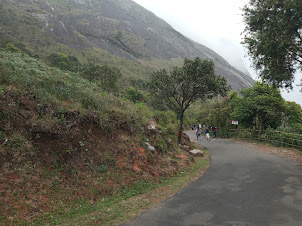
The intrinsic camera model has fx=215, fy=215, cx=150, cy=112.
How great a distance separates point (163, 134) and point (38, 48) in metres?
64.9

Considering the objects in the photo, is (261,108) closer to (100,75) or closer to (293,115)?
(293,115)

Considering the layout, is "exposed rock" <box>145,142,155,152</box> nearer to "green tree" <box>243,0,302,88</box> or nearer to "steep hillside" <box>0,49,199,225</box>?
"steep hillside" <box>0,49,199,225</box>

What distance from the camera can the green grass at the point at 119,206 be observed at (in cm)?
496

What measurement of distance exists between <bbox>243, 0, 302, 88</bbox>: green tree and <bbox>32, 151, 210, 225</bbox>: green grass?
738 cm

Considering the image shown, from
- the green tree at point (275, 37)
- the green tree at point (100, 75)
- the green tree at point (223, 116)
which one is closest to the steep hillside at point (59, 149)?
the green tree at point (275, 37)

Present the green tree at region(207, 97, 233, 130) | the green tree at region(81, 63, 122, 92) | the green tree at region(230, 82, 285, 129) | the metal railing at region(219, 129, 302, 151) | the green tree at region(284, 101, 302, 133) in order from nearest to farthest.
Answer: the metal railing at region(219, 129, 302, 151)
the green tree at region(230, 82, 285, 129)
the green tree at region(284, 101, 302, 133)
the green tree at region(81, 63, 122, 92)
the green tree at region(207, 97, 233, 130)

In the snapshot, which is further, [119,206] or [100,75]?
[100,75]

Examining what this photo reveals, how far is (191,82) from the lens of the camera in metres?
17.1

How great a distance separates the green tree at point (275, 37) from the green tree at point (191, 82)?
4.52 metres

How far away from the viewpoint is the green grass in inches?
195

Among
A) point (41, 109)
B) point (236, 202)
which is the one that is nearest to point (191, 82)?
point (236, 202)

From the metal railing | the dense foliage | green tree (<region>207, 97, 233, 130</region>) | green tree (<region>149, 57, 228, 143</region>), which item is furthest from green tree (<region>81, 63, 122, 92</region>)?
the metal railing

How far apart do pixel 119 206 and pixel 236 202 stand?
3385 mm

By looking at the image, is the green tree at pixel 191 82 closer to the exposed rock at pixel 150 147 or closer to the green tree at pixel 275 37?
the green tree at pixel 275 37
